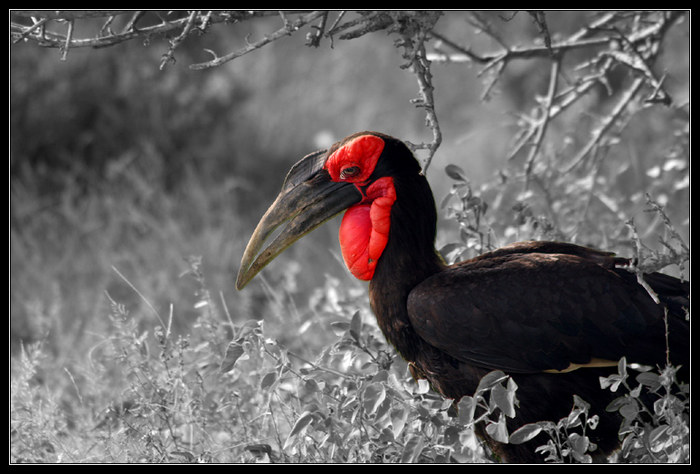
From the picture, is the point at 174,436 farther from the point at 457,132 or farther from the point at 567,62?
the point at 457,132

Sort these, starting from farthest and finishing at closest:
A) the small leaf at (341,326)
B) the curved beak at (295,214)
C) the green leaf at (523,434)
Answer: the small leaf at (341,326), the curved beak at (295,214), the green leaf at (523,434)

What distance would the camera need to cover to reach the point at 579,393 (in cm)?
304

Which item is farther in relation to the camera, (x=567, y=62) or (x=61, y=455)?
(x=567, y=62)

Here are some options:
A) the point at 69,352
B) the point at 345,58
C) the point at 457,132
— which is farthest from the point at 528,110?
the point at 69,352

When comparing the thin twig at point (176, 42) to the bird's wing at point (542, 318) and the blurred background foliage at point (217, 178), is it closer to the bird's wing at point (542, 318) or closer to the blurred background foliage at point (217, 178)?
the bird's wing at point (542, 318)

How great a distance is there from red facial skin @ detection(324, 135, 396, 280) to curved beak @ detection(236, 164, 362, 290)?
→ 45mm

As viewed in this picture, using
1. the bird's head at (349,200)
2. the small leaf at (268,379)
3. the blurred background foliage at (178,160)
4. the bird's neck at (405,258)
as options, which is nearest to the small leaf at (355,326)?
the bird's neck at (405,258)

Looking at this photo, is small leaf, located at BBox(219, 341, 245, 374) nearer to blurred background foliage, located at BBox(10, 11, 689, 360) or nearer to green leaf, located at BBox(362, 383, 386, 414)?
green leaf, located at BBox(362, 383, 386, 414)

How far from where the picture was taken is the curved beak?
10.6ft

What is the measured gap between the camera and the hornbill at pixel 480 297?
302 cm

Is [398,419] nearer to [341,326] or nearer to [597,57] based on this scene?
[341,326]

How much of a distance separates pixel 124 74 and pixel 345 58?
468cm

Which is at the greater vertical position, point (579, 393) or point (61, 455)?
point (579, 393)
